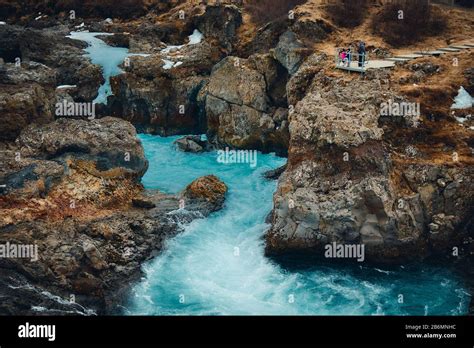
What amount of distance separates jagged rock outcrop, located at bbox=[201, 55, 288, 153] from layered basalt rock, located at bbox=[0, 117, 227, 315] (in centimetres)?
967

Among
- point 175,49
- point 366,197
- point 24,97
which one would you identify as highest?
point 175,49

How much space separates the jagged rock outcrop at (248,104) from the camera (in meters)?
43.4

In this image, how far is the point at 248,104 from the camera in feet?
A: 144

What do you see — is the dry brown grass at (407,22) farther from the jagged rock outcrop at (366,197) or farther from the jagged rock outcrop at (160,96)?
the jagged rock outcrop at (160,96)

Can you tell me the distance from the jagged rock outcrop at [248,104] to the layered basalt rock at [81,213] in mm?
9671

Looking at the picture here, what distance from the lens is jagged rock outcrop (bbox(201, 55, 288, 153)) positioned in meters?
43.4

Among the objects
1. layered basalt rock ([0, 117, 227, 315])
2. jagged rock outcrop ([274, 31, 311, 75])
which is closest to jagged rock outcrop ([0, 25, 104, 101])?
layered basalt rock ([0, 117, 227, 315])

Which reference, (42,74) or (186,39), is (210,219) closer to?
(42,74)

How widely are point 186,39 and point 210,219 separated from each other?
94.0 feet

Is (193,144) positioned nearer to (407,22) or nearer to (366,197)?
(407,22)

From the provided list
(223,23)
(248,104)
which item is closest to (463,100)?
(248,104)

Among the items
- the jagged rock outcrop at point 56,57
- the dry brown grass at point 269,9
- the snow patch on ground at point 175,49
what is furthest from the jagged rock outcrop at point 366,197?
the jagged rock outcrop at point 56,57

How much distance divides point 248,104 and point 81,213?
19.1 metres

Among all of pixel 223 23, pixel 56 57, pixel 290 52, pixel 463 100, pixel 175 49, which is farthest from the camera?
pixel 223 23
